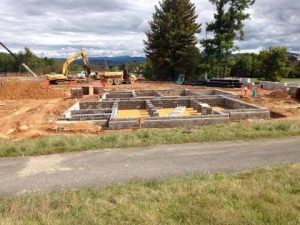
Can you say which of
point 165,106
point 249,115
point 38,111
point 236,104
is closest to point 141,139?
point 249,115

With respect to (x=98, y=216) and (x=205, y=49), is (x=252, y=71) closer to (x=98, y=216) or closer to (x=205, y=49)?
(x=205, y=49)

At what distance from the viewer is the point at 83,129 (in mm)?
12797

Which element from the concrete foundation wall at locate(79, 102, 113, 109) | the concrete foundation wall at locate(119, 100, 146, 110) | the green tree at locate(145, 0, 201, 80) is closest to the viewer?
the concrete foundation wall at locate(79, 102, 113, 109)

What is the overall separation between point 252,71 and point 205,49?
894 inches

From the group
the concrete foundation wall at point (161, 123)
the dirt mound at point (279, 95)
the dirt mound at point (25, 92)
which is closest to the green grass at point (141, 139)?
the concrete foundation wall at point (161, 123)

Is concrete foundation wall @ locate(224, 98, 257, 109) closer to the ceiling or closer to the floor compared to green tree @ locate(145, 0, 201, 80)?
closer to the floor

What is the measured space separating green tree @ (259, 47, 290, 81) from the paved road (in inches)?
1479

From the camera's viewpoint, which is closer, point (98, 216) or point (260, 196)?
point (98, 216)

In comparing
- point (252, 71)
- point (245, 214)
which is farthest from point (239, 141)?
point (252, 71)

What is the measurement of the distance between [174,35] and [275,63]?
602 inches

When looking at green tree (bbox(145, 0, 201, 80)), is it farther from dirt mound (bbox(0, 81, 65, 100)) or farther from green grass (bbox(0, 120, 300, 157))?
green grass (bbox(0, 120, 300, 157))

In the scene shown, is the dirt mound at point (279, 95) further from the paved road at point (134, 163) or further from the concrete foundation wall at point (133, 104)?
the paved road at point (134, 163)

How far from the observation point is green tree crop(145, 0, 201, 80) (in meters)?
38.4

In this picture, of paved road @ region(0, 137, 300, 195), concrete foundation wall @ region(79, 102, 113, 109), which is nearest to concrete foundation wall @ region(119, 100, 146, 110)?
concrete foundation wall @ region(79, 102, 113, 109)
